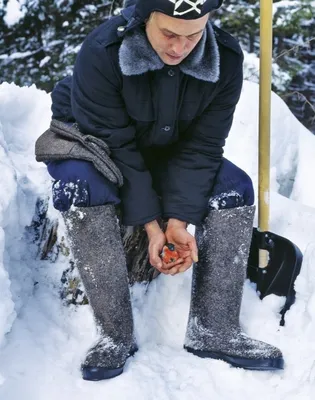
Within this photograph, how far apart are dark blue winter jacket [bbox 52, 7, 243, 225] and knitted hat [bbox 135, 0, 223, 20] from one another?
0.15 metres

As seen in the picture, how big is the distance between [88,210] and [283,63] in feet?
16.6

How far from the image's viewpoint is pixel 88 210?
1893mm

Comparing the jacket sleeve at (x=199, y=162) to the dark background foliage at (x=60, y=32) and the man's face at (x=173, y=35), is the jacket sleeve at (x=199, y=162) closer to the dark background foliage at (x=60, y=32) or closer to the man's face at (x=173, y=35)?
the man's face at (x=173, y=35)

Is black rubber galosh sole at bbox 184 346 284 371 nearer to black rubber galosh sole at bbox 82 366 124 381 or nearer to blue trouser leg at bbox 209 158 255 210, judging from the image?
black rubber galosh sole at bbox 82 366 124 381

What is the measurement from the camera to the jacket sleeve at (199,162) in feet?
6.63

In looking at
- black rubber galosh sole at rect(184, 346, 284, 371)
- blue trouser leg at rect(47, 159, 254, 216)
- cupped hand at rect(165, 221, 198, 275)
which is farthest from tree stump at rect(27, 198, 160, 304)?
black rubber galosh sole at rect(184, 346, 284, 371)

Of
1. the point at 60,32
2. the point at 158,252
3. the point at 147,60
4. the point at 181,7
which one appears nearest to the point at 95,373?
the point at 158,252

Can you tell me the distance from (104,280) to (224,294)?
44 cm

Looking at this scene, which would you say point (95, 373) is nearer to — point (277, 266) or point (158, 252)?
point (158, 252)

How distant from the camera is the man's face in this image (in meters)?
1.66

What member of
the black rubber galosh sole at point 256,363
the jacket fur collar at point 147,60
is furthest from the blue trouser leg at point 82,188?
the black rubber galosh sole at point 256,363

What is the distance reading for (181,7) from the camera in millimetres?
1604

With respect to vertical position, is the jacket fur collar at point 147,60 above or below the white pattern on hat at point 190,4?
below

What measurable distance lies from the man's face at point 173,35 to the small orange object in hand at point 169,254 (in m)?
0.63
